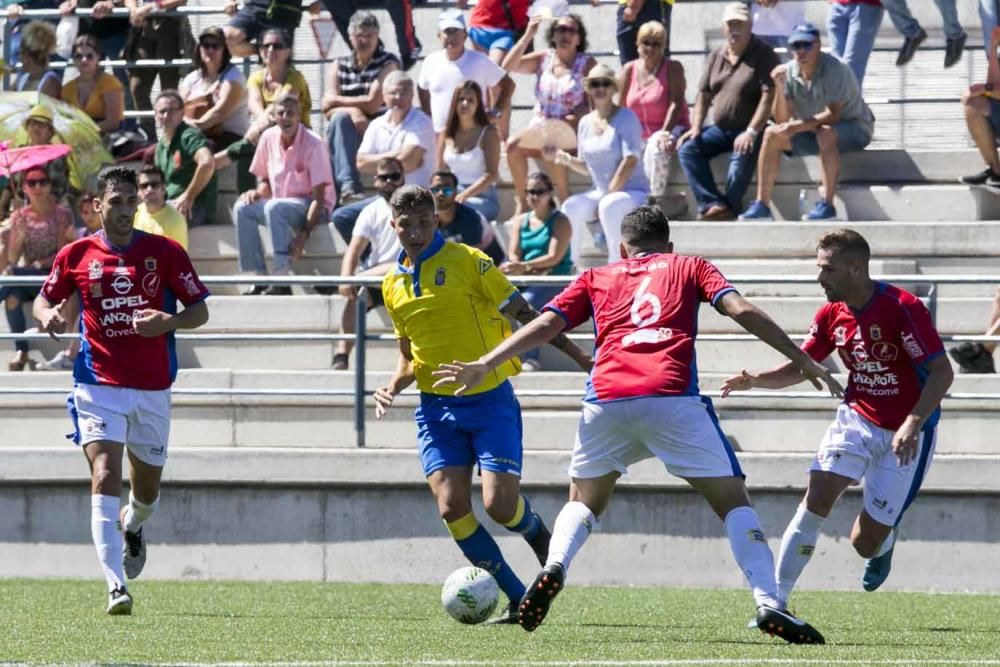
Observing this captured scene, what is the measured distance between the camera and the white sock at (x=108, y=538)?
32.2 ft

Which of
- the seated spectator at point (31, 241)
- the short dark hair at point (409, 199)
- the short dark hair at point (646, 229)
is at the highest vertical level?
the short dark hair at point (646, 229)

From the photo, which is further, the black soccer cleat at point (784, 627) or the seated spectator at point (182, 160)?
the seated spectator at point (182, 160)

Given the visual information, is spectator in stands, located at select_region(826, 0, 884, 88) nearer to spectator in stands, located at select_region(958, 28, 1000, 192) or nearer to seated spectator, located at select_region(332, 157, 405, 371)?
spectator in stands, located at select_region(958, 28, 1000, 192)

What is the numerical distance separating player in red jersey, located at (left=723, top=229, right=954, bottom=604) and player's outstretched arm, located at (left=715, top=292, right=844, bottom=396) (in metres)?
0.79

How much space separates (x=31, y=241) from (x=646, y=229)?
804cm

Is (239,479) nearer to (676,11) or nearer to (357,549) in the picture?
(357,549)

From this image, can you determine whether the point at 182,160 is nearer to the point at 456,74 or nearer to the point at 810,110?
the point at 456,74

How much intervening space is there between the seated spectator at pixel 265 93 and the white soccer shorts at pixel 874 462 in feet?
26.6

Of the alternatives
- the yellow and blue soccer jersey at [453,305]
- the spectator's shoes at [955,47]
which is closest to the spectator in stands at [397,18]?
the spectator's shoes at [955,47]

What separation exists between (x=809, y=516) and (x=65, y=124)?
30.2 ft

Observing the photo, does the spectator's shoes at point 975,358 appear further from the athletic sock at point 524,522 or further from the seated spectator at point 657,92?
the athletic sock at point 524,522

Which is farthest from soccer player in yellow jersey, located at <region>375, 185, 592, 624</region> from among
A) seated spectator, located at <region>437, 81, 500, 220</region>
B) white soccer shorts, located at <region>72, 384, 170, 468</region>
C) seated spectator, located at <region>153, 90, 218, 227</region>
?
seated spectator, located at <region>153, 90, 218, 227</region>

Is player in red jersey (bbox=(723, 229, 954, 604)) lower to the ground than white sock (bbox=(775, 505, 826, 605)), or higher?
higher

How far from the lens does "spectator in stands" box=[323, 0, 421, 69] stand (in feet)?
56.4
